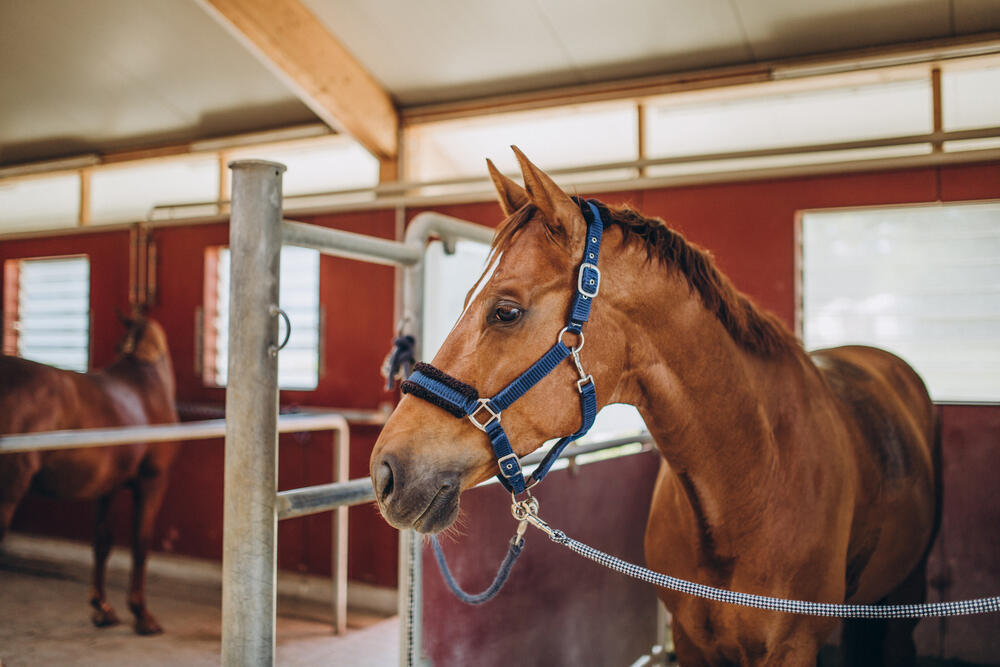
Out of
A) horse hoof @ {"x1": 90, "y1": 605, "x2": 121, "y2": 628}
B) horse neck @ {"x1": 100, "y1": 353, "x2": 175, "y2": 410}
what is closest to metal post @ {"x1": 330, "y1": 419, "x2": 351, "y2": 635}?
horse hoof @ {"x1": 90, "y1": 605, "x2": 121, "y2": 628}

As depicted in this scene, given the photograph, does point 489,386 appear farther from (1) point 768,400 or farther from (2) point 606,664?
(2) point 606,664

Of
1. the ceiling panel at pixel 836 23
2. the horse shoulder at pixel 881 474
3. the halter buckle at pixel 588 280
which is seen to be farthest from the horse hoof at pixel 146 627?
the ceiling panel at pixel 836 23

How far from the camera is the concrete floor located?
10.4 ft

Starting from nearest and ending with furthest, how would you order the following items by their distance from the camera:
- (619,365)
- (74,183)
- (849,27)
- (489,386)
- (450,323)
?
(489,386) < (619,365) < (450,323) < (849,27) < (74,183)

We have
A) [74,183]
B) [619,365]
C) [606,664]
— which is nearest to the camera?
[619,365]

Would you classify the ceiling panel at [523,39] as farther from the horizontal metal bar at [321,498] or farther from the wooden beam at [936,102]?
the horizontal metal bar at [321,498]

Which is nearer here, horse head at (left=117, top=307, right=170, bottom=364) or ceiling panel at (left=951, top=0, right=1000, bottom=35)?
ceiling panel at (left=951, top=0, right=1000, bottom=35)

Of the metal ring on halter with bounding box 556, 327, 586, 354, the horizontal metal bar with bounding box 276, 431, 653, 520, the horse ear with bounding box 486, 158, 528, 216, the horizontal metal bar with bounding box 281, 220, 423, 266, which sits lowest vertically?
the horizontal metal bar with bounding box 276, 431, 653, 520

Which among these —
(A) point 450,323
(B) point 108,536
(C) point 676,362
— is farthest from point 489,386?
(B) point 108,536

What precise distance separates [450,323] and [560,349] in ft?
2.05

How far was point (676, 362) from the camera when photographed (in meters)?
1.24

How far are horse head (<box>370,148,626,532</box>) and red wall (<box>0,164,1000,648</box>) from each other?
8.01ft

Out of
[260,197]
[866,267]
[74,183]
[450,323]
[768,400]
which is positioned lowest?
[768,400]

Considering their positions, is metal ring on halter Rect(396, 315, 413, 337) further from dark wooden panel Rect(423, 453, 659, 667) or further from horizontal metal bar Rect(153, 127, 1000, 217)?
horizontal metal bar Rect(153, 127, 1000, 217)
